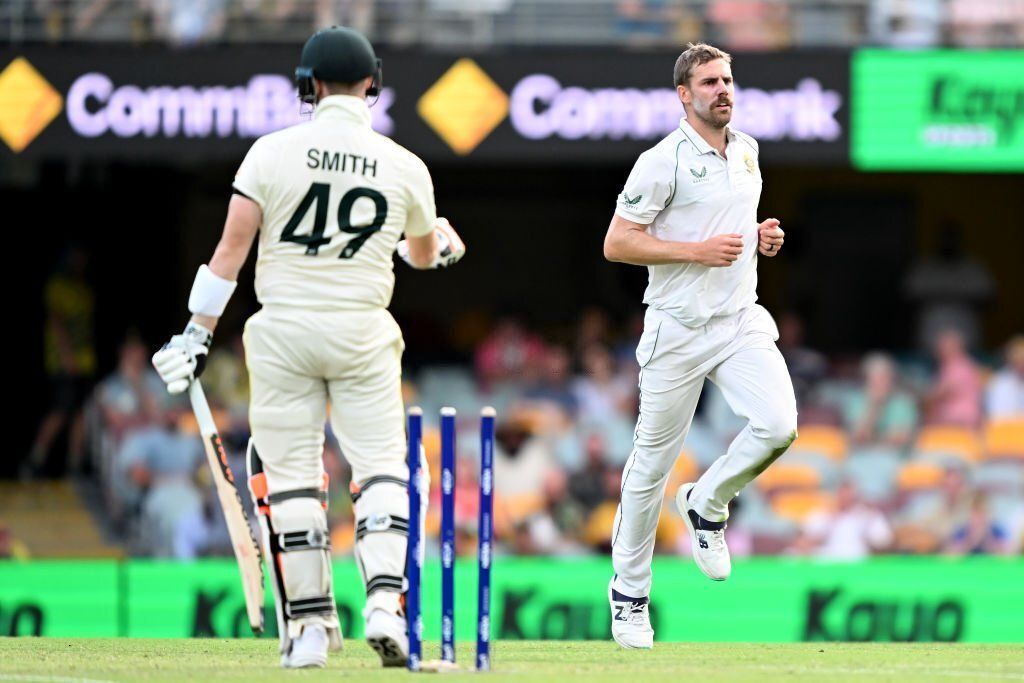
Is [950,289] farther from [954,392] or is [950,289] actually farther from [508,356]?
[508,356]

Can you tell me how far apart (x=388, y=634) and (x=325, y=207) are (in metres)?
1.34

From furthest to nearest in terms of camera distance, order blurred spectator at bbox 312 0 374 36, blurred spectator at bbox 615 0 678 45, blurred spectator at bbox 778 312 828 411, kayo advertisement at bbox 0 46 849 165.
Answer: blurred spectator at bbox 778 312 828 411 < blurred spectator at bbox 615 0 678 45 < blurred spectator at bbox 312 0 374 36 < kayo advertisement at bbox 0 46 849 165

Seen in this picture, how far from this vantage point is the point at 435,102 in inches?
526

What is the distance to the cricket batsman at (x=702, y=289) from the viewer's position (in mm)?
6676

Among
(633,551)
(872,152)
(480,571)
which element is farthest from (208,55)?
(480,571)

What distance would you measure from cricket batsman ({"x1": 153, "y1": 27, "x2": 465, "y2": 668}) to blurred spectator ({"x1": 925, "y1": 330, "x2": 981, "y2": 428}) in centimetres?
885

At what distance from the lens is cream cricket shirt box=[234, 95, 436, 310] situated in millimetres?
5820

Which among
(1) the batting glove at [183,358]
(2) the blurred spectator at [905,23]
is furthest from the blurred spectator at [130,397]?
(1) the batting glove at [183,358]

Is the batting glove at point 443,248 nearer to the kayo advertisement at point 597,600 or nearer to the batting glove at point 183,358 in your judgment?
the batting glove at point 183,358

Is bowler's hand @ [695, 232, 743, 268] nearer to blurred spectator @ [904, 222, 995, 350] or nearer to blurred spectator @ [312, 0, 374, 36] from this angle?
blurred spectator @ [312, 0, 374, 36]

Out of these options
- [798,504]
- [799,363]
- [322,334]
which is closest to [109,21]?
[799,363]

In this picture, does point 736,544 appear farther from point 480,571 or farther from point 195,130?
point 480,571

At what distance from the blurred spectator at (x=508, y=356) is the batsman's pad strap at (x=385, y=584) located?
850 cm

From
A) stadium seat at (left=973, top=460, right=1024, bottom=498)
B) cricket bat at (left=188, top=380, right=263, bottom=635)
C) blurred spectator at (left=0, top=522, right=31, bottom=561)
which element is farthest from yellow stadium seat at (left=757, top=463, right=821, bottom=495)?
cricket bat at (left=188, top=380, right=263, bottom=635)
